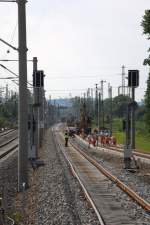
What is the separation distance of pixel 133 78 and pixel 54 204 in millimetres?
23151

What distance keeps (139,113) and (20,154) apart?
146 meters

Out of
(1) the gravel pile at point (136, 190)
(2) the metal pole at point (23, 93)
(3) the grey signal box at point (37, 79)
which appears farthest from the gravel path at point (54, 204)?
(3) the grey signal box at point (37, 79)

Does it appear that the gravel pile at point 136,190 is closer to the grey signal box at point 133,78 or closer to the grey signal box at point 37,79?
the grey signal box at point 37,79

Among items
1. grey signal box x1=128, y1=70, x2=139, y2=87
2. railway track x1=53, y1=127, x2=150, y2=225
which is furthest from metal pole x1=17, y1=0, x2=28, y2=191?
grey signal box x1=128, y1=70, x2=139, y2=87

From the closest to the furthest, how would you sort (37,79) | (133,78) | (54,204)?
1. (54,204)
2. (37,79)
3. (133,78)

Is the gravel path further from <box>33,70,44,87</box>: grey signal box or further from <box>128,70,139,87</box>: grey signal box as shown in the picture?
<box>128,70,139,87</box>: grey signal box

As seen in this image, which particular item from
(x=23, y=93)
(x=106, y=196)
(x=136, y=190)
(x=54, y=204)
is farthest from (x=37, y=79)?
(x=54, y=204)

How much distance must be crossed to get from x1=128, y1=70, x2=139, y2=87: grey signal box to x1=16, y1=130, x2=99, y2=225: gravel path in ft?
44.9

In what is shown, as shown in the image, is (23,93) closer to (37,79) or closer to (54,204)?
(54,204)

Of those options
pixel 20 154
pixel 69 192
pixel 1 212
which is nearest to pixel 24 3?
pixel 20 154

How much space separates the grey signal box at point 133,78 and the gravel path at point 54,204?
1367 cm

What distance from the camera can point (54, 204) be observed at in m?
19.5

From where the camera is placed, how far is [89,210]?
18.2 m

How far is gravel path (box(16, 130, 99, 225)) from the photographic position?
53.8 ft
